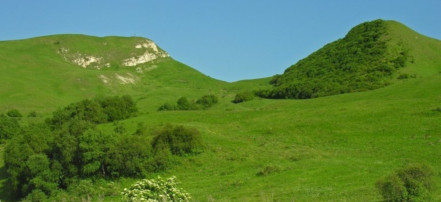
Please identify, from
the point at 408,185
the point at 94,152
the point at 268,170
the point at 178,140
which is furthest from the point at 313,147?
the point at 408,185

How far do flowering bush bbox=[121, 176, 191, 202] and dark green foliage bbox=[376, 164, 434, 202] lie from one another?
415 inches

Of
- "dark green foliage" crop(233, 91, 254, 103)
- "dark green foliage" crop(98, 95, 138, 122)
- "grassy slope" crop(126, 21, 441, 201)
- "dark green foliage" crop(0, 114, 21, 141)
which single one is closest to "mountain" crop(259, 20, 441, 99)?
"dark green foliage" crop(233, 91, 254, 103)

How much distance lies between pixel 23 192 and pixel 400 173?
33.2 meters

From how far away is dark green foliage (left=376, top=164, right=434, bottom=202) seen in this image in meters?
22.9

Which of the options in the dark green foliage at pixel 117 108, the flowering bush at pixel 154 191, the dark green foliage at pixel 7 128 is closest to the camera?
the flowering bush at pixel 154 191

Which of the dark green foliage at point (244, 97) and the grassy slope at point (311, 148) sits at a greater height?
the dark green foliage at point (244, 97)

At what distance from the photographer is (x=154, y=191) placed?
61.3 ft

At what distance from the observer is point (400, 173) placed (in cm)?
2411

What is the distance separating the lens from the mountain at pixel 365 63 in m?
94.2

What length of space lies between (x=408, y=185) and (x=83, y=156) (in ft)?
96.3

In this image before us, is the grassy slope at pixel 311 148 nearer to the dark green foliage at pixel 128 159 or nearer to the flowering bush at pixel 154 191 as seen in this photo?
the dark green foliage at pixel 128 159

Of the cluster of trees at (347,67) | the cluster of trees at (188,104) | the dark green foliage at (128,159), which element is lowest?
→ the dark green foliage at (128,159)

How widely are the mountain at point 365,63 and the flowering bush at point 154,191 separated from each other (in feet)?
241

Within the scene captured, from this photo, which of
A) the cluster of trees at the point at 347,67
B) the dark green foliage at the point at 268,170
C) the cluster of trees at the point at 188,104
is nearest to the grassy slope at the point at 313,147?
the dark green foliage at the point at 268,170
